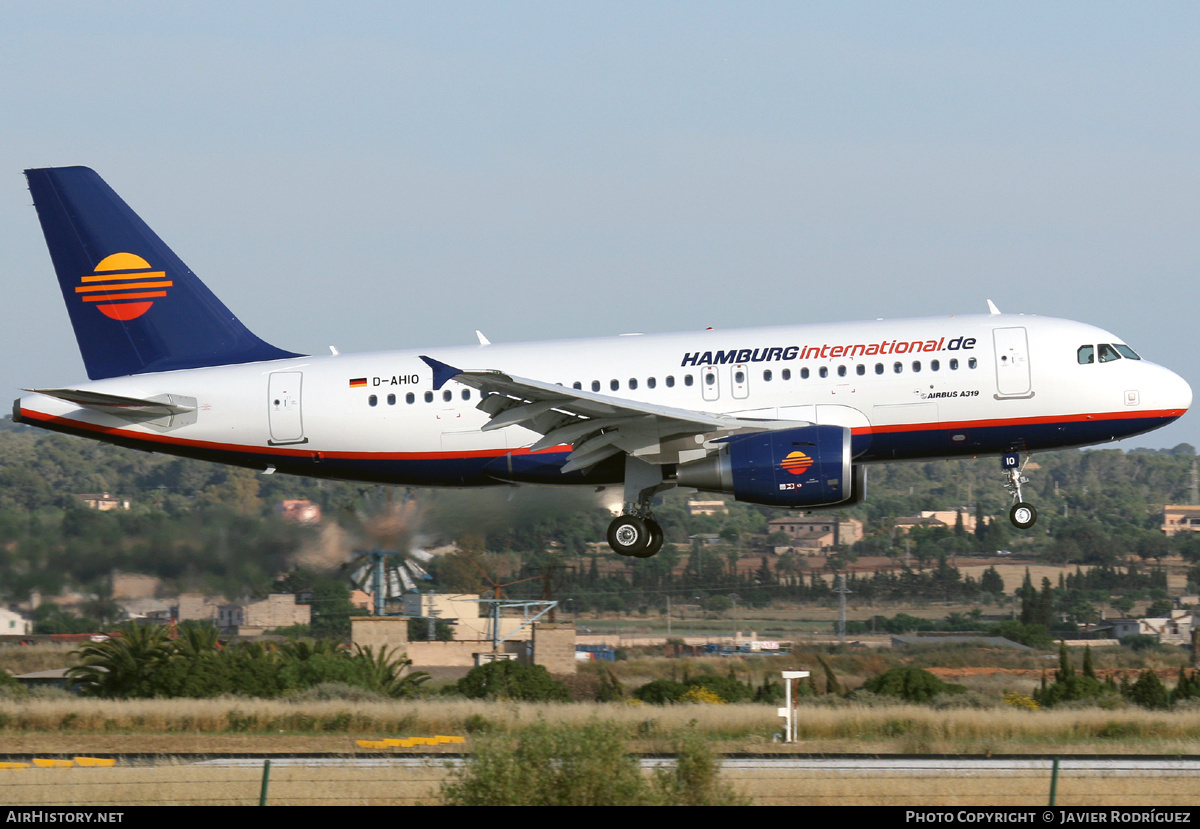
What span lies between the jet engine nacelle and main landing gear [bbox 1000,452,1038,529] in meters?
3.65

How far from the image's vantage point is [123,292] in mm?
31250

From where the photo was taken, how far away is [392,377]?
2936 centimetres

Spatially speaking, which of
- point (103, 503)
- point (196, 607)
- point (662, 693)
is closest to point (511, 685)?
point (662, 693)

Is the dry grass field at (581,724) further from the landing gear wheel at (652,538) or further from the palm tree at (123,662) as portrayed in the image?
the palm tree at (123,662)

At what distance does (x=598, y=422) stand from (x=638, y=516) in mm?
2684

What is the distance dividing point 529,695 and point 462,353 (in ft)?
42.8

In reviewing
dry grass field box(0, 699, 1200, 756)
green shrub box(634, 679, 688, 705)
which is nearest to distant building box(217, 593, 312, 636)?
dry grass field box(0, 699, 1200, 756)

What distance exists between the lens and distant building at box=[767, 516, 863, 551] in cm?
10757

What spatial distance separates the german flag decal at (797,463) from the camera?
26578 millimetres

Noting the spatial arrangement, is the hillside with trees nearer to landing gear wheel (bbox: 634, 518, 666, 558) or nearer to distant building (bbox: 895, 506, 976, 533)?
distant building (bbox: 895, 506, 976, 533)
